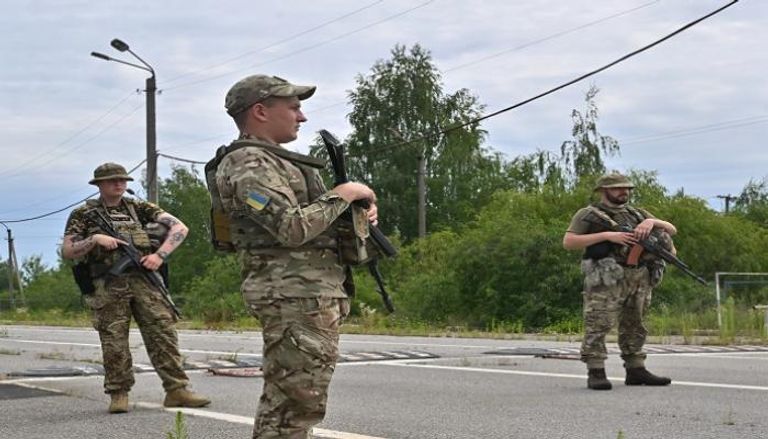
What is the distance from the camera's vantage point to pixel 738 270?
27922mm

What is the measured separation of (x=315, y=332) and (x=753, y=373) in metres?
7.06

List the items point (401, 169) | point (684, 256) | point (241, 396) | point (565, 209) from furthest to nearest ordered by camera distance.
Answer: point (401, 169) < point (565, 209) < point (684, 256) < point (241, 396)

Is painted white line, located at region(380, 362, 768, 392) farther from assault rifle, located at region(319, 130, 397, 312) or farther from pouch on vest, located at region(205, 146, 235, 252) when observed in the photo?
pouch on vest, located at region(205, 146, 235, 252)

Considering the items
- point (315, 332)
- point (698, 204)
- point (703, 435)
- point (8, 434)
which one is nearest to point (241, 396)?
point (8, 434)

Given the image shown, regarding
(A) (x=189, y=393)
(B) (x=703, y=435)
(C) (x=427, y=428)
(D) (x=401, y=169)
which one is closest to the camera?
(B) (x=703, y=435)

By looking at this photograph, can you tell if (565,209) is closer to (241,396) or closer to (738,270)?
(738,270)

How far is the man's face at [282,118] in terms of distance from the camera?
420 centimetres

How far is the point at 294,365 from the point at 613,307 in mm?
5322

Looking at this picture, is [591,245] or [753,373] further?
[753,373]

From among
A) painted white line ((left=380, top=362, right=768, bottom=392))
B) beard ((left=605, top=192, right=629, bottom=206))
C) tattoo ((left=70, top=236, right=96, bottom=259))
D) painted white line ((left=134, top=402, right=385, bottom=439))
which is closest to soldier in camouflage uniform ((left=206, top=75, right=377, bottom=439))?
painted white line ((left=134, top=402, right=385, bottom=439))

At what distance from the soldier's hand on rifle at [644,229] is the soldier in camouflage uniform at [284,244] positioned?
487cm

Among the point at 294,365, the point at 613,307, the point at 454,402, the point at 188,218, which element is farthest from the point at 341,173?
the point at 188,218

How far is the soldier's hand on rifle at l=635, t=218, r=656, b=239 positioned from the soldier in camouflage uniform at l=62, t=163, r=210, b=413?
3.62 meters

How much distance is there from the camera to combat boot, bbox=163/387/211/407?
24.8 feet
